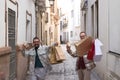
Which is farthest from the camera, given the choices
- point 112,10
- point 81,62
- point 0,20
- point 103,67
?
point 103,67

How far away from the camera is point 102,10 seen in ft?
42.4

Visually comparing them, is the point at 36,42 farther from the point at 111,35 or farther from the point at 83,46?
the point at 111,35

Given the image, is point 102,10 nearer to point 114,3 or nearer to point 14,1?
point 114,3

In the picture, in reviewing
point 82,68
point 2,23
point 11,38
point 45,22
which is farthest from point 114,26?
point 45,22

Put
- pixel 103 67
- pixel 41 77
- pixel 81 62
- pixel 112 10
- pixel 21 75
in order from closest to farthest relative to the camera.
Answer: pixel 41 77
pixel 81 62
pixel 112 10
pixel 21 75
pixel 103 67

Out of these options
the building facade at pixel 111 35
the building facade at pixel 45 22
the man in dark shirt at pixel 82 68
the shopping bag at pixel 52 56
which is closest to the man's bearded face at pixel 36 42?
the shopping bag at pixel 52 56

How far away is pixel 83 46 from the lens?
9.38 m

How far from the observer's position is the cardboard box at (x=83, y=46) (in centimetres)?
933

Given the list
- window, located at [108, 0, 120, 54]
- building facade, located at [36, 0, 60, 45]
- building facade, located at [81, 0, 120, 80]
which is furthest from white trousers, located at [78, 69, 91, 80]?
building facade, located at [36, 0, 60, 45]

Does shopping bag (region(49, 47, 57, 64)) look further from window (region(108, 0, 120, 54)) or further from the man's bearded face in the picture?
window (region(108, 0, 120, 54))

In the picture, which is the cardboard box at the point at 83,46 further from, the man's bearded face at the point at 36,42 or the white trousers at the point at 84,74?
the man's bearded face at the point at 36,42

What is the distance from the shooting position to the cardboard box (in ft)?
30.6

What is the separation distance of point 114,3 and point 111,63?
1829mm

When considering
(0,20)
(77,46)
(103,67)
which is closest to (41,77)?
(77,46)
